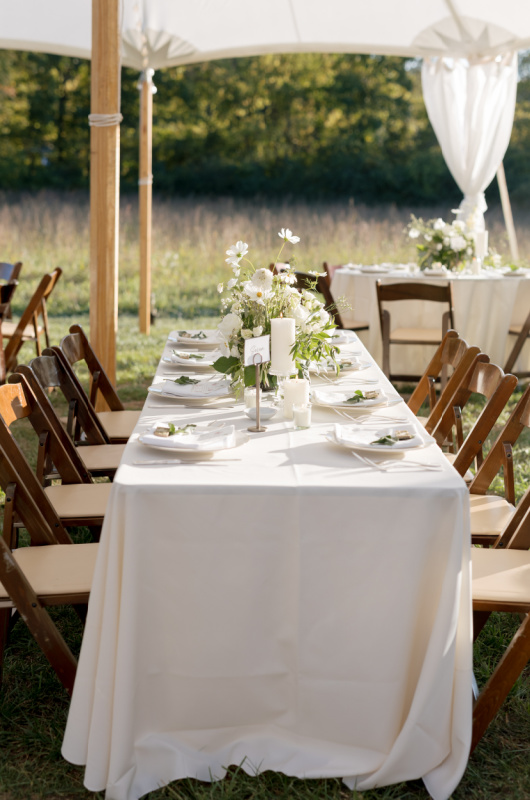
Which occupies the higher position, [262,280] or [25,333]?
[262,280]

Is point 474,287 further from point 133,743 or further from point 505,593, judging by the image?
point 133,743

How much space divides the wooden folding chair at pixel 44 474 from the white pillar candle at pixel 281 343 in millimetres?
739

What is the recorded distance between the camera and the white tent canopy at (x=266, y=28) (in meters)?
7.52

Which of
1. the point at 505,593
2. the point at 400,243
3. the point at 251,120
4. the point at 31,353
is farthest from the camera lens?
the point at 251,120

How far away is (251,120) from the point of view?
1859cm

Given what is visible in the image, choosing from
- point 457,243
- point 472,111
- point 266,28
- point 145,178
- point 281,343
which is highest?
point 266,28

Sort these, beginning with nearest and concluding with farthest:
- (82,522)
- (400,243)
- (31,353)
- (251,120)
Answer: (82,522) < (31,353) < (400,243) < (251,120)

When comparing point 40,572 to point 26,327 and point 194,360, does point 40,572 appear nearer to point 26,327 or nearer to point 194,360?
point 194,360

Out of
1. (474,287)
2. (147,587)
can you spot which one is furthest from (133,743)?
(474,287)

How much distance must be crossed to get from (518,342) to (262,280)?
389 centimetres

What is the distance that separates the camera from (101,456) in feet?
11.1

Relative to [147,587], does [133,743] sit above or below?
below

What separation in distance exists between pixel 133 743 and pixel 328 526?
677mm

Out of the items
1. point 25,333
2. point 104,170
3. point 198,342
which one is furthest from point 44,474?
point 25,333
